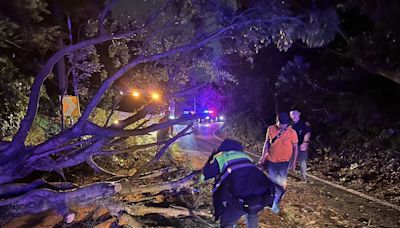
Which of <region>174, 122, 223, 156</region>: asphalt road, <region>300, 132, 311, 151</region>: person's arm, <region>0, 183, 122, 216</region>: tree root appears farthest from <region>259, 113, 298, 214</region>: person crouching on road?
<region>174, 122, 223, 156</region>: asphalt road

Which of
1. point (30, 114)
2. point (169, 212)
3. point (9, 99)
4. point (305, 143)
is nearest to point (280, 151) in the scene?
point (169, 212)

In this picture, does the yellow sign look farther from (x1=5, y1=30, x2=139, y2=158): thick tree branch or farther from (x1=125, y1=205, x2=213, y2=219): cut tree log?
(x1=125, y1=205, x2=213, y2=219): cut tree log

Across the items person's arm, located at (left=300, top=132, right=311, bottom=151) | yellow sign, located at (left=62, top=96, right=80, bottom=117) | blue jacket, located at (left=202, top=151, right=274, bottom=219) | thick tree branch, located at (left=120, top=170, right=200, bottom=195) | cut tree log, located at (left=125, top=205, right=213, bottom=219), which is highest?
yellow sign, located at (left=62, top=96, right=80, bottom=117)

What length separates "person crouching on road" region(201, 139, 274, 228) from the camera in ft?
11.5

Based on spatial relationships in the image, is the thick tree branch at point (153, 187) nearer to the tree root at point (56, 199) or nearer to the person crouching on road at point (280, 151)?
the tree root at point (56, 199)

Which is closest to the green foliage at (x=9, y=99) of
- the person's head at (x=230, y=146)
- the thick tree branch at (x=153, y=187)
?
the thick tree branch at (x=153, y=187)

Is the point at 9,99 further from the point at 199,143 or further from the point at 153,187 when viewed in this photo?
the point at 199,143

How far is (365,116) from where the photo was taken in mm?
10352

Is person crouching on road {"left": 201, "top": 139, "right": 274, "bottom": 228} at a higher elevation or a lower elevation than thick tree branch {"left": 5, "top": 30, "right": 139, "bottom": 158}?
lower

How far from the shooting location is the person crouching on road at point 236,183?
3.50 m

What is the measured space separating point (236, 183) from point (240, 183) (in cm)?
4

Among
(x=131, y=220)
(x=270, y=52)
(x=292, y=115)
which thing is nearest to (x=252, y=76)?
(x=270, y=52)

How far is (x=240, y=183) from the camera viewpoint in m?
3.49

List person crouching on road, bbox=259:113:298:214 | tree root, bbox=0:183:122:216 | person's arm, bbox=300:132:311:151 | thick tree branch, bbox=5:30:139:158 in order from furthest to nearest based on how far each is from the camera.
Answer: person's arm, bbox=300:132:311:151 < person crouching on road, bbox=259:113:298:214 < thick tree branch, bbox=5:30:139:158 < tree root, bbox=0:183:122:216
